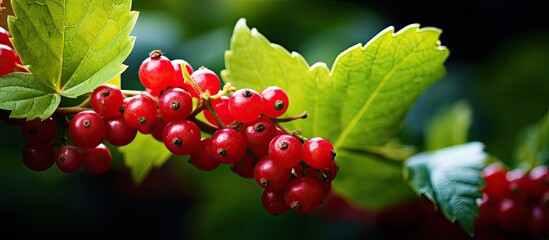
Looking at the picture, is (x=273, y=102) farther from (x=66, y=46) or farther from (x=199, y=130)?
(x=66, y=46)

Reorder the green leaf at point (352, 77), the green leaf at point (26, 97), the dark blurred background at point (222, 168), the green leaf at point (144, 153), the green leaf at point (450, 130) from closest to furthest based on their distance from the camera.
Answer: the green leaf at point (26, 97) → the green leaf at point (352, 77) → the green leaf at point (144, 153) → the green leaf at point (450, 130) → the dark blurred background at point (222, 168)

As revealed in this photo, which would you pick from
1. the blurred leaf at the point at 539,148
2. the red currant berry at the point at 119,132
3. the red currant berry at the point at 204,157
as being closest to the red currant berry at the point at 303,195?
the red currant berry at the point at 204,157

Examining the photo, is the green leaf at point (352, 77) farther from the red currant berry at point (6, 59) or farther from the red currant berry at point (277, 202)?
the red currant berry at point (6, 59)

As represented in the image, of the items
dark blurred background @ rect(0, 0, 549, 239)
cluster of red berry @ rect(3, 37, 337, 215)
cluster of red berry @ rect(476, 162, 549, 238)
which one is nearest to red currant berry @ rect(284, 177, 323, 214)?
cluster of red berry @ rect(3, 37, 337, 215)

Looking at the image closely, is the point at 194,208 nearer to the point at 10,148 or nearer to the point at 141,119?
the point at 10,148

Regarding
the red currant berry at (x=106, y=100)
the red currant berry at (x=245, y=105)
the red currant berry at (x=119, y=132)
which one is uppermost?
the red currant berry at (x=245, y=105)

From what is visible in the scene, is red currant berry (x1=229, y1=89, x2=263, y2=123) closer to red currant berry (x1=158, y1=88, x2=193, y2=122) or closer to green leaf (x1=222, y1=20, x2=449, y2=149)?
red currant berry (x1=158, y1=88, x2=193, y2=122)
